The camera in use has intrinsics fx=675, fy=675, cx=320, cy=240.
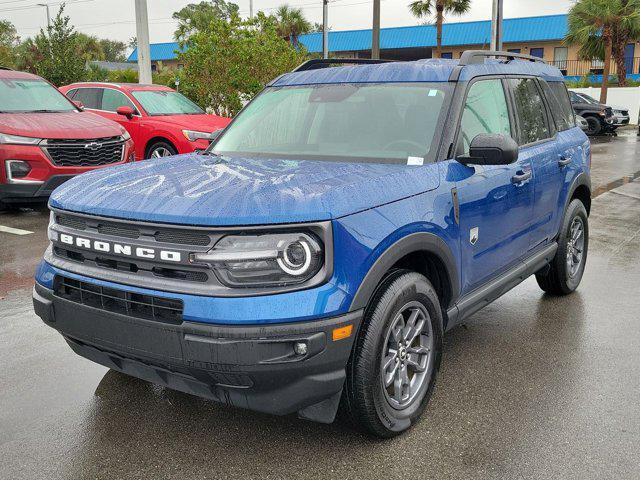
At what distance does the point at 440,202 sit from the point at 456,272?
1.37 feet

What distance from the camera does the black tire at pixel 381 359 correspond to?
2973 millimetres

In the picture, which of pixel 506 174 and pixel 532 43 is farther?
pixel 532 43

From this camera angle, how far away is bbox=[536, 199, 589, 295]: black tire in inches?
208

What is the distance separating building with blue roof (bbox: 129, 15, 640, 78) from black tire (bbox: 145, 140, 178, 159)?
39.8m

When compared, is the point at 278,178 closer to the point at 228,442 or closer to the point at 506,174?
the point at 228,442

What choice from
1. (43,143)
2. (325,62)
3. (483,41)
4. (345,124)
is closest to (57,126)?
(43,143)

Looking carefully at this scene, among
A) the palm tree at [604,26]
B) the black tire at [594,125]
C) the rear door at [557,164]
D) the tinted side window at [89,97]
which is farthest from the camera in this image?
the palm tree at [604,26]

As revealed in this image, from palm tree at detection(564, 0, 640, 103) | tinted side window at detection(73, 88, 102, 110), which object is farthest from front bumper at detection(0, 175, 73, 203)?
palm tree at detection(564, 0, 640, 103)

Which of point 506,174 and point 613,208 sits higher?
point 506,174

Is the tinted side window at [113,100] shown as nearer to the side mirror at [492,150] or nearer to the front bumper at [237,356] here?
the side mirror at [492,150]

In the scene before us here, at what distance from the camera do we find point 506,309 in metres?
5.37

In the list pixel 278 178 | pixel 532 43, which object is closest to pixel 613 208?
pixel 278 178

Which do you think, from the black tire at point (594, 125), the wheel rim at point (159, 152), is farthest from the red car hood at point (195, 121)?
the black tire at point (594, 125)

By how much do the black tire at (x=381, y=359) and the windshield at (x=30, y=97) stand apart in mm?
7911
